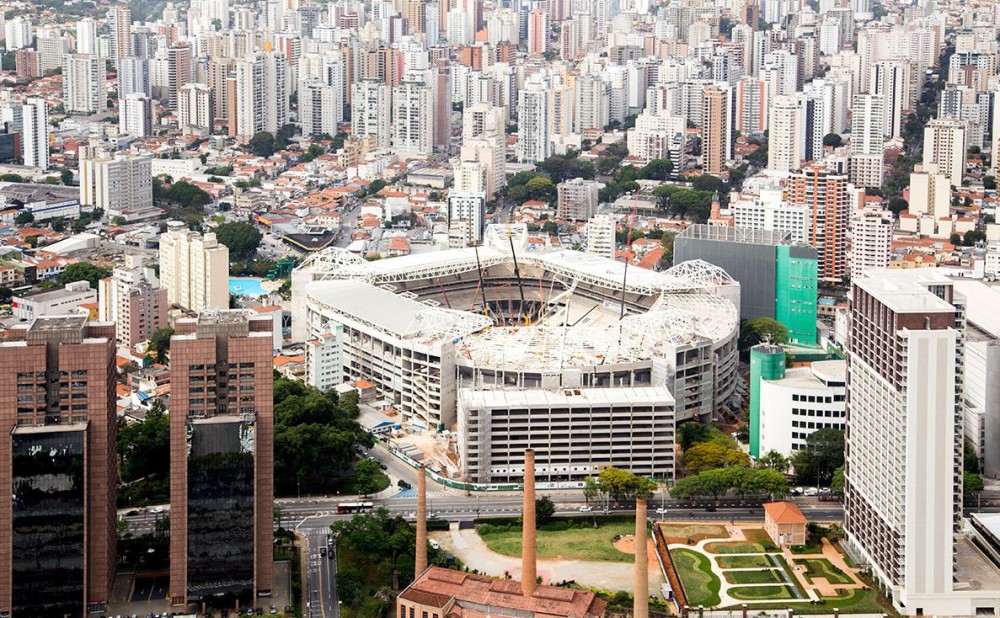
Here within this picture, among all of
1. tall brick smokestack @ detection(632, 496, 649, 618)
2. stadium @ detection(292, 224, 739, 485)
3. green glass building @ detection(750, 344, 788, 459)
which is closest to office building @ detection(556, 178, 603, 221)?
stadium @ detection(292, 224, 739, 485)

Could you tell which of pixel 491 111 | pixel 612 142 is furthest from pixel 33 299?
pixel 612 142

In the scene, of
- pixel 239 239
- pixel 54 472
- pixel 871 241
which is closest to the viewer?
pixel 54 472

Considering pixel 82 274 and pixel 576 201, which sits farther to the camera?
pixel 576 201

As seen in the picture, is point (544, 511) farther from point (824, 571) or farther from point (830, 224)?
point (830, 224)

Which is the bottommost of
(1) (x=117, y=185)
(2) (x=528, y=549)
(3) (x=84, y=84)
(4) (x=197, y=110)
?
(2) (x=528, y=549)

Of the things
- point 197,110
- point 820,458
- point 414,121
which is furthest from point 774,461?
point 197,110

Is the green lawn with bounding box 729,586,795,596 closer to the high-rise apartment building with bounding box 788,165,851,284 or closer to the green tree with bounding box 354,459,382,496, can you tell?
the green tree with bounding box 354,459,382,496

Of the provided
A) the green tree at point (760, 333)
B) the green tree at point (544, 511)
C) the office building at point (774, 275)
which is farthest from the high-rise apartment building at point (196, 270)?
the green tree at point (544, 511)

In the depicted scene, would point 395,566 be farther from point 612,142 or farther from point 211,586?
point 612,142
